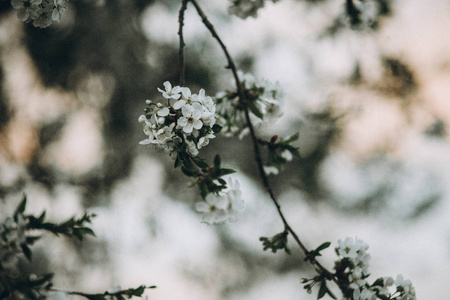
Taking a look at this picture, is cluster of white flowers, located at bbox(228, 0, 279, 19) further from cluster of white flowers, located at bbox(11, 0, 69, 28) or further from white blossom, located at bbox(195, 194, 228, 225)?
white blossom, located at bbox(195, 194, 228, 225)

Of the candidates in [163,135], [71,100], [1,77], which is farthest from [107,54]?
[163,135]

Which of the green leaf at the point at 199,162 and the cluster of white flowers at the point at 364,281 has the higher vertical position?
the green leaf at the point at 199,162

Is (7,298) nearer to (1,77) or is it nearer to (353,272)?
(353,272)

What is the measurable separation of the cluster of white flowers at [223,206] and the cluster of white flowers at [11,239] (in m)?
0.62

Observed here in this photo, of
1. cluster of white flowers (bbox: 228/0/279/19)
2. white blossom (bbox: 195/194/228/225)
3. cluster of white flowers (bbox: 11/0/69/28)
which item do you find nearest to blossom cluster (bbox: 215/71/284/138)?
cluster of white flowers (bbox: 228/0/279/19)

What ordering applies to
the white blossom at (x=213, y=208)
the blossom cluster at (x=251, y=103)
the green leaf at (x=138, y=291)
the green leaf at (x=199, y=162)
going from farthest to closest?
the blossom cluster at (x=251, y=103) < the green leaf at (x=138, y=291) < the green leaf at (x=199, y=162) < the white blossom at (x=213, y=208)

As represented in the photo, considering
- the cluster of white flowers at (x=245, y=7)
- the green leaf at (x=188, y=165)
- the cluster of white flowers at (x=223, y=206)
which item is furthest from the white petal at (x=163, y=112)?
the cluster of white flowers at (x=245, y=7)

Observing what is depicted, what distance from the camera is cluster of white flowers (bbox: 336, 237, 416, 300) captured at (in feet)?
3.84

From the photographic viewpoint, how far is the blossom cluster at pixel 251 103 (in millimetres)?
1406

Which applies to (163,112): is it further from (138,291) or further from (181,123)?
(138,291)

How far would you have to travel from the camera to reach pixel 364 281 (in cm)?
117

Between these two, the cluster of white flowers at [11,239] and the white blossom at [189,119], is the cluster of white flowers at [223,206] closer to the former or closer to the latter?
the white blossom at [189,119]

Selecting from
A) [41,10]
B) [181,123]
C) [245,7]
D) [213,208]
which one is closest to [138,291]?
[213,208]

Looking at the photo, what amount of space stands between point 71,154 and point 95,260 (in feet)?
4.29
